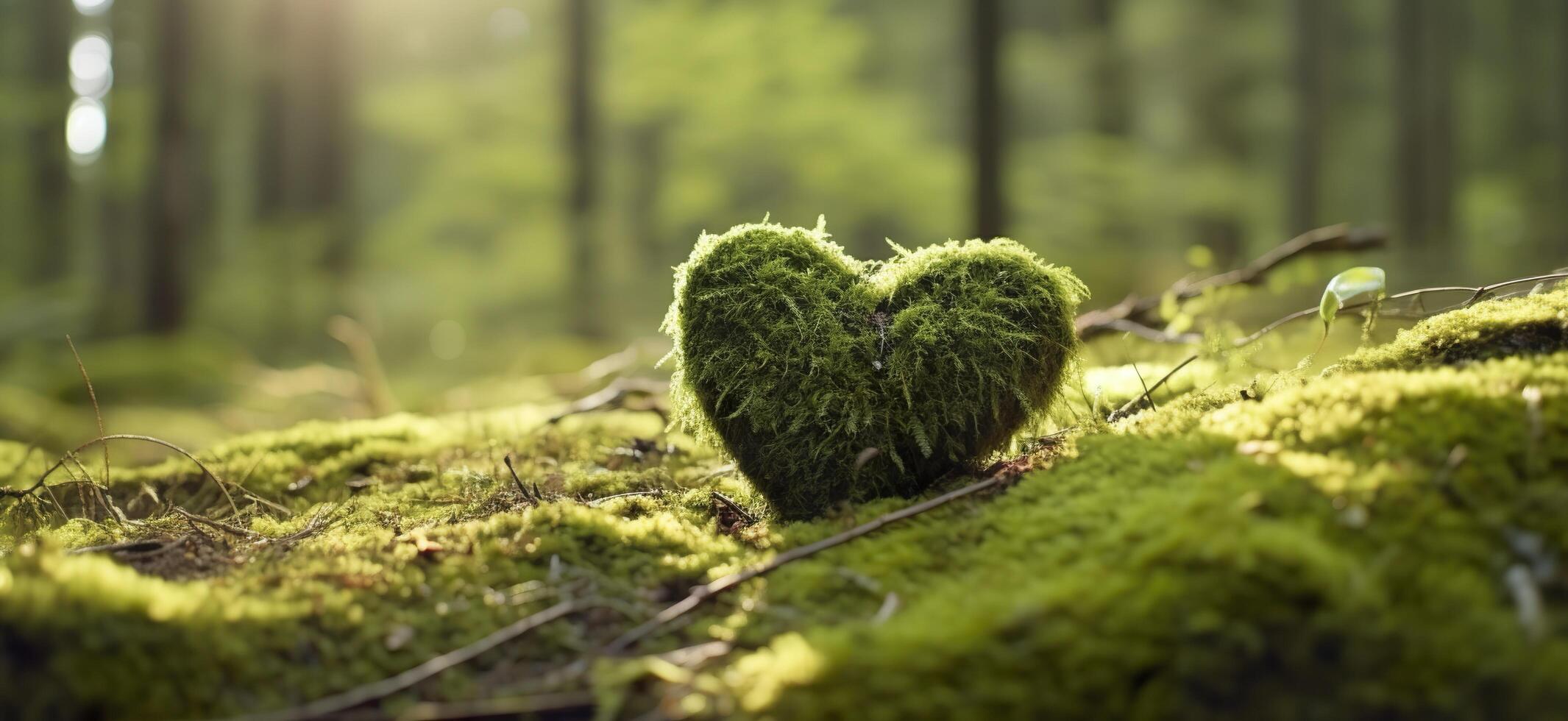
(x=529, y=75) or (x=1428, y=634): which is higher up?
(x=529, y=75)

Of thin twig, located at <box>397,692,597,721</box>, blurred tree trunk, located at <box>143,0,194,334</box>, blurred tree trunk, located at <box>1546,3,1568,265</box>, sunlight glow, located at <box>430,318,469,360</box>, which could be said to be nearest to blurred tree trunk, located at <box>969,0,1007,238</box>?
thin twig, located at <box>397,692,597,721</box>

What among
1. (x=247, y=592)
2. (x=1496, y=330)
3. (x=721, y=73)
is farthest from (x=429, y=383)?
(x=1496, y=330)

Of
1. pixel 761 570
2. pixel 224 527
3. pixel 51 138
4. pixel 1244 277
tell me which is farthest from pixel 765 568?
pixel 51 138

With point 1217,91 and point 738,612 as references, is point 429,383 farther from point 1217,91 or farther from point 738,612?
point 1217,91

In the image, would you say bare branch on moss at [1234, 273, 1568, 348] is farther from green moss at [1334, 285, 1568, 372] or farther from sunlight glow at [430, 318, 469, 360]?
sunlight glow at [430, 318, 469, 360]

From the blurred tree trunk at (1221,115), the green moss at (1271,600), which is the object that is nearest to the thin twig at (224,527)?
the green moss at (1271,600)

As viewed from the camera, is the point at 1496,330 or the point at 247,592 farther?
the point at 1496,330

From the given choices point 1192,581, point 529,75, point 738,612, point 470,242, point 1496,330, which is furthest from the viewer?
point 470,242
